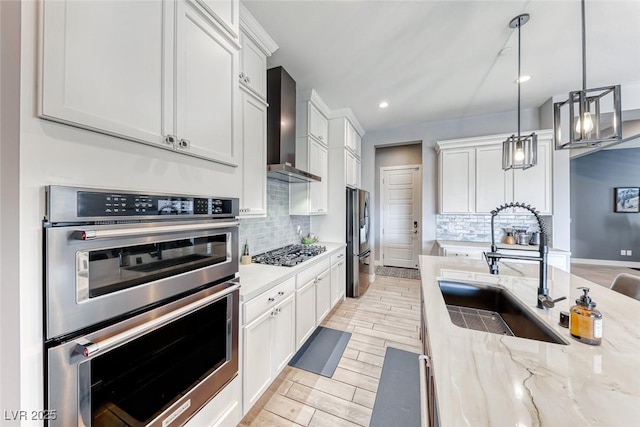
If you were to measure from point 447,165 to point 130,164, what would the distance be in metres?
4.32

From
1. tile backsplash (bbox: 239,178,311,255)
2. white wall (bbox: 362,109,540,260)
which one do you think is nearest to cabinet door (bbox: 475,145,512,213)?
white wall (bbox: 362,109,540,260)

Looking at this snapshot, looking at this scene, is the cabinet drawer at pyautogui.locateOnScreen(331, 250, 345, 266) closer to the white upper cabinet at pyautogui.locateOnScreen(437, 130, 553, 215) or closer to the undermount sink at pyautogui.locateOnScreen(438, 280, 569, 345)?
the undermount sink at pyautogui.locateOnScreen(438, 280, 569, 345)

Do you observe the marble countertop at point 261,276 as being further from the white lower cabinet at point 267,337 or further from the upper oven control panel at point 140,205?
the upper oven control panel at point 140,205

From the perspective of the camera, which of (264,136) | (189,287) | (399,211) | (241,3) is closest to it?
(189,287)

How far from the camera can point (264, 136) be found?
6.89 ft

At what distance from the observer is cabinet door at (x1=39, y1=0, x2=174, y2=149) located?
69cm

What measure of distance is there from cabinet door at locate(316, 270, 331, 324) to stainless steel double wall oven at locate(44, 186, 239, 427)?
132cm

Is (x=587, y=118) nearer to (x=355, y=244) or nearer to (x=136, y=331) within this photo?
(x=136, y=331)

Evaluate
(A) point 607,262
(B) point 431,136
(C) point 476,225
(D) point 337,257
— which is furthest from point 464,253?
(A) point 607,262

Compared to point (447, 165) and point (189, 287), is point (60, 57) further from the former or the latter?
point (447, 165)

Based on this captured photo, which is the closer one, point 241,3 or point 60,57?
point 60,57

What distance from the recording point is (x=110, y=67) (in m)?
0.82

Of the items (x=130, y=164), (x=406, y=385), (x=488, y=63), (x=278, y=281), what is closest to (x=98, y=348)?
(x=130, y=164)

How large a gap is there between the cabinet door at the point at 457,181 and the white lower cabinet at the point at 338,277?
204cm
